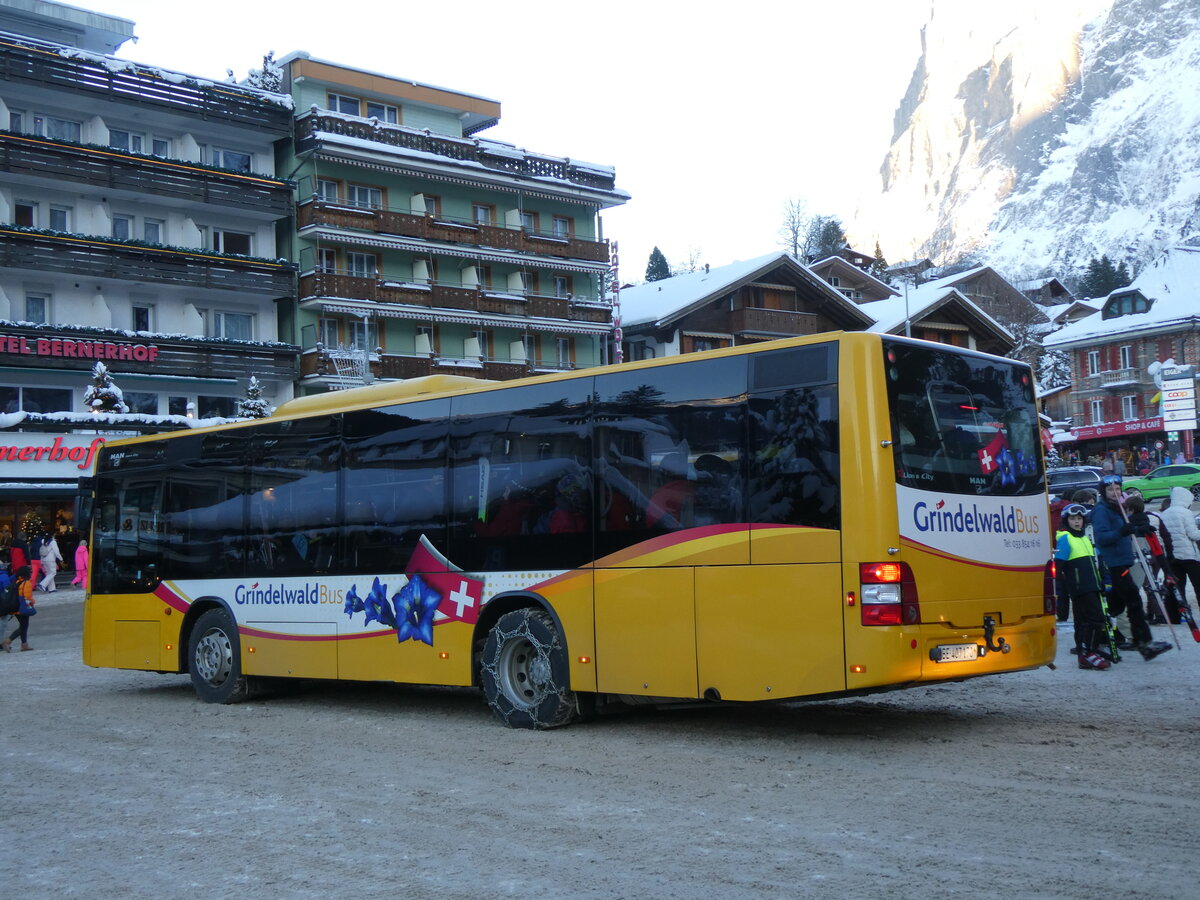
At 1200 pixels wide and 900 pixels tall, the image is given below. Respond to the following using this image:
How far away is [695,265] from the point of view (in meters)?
89.6

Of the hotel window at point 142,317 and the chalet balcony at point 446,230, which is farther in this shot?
the chalet balcony at point 446,230

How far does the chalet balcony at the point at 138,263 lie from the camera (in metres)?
41.5

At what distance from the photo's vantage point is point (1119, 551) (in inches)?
561

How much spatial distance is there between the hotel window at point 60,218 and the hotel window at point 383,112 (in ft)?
44.1

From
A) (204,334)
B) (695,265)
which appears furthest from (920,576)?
(695,265)

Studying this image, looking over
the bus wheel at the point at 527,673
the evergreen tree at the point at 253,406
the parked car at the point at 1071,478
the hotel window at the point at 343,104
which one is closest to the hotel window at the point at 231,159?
the hotel window at the point at 343,104

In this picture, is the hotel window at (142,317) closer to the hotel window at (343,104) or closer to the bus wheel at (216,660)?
the hotel window at (343,104)

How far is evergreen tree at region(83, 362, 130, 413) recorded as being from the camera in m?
39.5

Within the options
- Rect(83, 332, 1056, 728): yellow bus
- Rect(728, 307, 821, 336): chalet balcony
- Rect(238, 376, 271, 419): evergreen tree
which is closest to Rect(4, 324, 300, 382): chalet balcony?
Rect(238, 376, 271, 419): evergreen tree

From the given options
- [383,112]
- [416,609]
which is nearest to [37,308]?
[383,112]

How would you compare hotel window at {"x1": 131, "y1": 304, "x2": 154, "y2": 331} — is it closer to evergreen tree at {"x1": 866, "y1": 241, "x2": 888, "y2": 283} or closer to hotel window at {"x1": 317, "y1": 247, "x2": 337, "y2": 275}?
hotel window at {"x1": 317, "y1": 247, "x2": 337, "y2": 275}

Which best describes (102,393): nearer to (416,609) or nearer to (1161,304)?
(416,609)

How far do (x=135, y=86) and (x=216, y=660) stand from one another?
3507 centimetres

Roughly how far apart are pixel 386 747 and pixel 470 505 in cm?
231
